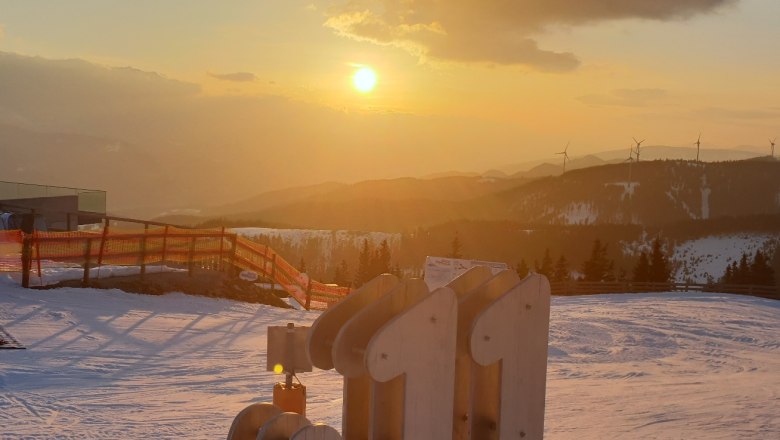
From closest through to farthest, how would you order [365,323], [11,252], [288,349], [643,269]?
[365,323] < [288,349] < [11,252] < [643,269]

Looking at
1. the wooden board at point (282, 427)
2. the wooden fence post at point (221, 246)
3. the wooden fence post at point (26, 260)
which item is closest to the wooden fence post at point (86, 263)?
the wooden fence post at point (26, 260)

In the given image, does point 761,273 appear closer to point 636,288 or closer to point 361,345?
point 636,288

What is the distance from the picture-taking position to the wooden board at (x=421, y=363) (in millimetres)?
4352

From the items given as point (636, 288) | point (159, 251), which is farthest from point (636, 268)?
point (159, 251)

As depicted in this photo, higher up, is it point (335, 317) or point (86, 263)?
point (335, 317)

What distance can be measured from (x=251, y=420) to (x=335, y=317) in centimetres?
104

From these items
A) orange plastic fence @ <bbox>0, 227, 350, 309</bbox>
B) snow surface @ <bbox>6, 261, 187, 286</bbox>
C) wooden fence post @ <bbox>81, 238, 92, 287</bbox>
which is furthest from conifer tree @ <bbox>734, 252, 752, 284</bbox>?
wooden fence post @ <bbox>81, 238, 92, 287</bbox>

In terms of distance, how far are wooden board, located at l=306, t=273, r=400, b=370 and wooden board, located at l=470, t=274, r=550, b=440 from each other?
58 centimetres

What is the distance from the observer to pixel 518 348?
16.1 feet

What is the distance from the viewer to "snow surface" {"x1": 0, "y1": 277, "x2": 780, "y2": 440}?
920 cm

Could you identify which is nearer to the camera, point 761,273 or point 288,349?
point 288,349

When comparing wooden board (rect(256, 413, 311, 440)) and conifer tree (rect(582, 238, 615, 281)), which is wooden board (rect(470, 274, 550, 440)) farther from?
conifer tree (rect(582, 238, 615, 281))

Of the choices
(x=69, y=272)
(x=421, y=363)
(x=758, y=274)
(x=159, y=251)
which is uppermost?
Result: (x=159, y=251)

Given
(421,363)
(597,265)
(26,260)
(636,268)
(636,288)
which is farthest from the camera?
(597,265)
